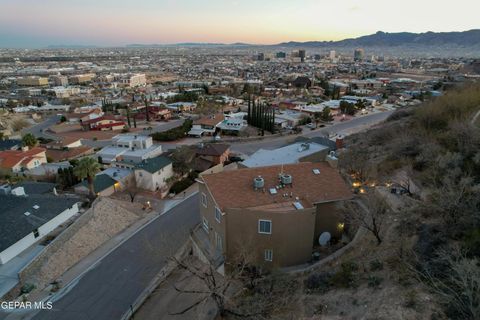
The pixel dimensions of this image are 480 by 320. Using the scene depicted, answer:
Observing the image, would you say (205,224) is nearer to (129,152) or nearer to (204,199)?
(204,199)

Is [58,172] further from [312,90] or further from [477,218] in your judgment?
[312,90]

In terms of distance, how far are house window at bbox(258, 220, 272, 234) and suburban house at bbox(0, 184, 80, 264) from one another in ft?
59.6

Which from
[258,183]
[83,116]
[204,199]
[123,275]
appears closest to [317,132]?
[204,199]

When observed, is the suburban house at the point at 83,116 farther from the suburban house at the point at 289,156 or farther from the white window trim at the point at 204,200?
the white window trim at the point at 204,200

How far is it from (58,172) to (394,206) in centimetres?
3675

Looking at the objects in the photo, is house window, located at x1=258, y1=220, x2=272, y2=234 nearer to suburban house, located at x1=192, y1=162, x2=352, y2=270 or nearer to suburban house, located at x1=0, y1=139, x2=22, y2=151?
suburban house, located at x1=192, y1=162, x2=352, y2=270

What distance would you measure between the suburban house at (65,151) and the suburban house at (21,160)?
3.49m

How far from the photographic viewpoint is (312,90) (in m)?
123

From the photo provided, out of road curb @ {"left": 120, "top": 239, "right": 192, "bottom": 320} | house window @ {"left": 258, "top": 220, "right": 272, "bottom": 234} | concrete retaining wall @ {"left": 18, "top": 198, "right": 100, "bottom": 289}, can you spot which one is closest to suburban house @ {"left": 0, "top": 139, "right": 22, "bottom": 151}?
concrete retaining wall @ {"left": 18, "top": 198, "right": 100, "bottom": 289}

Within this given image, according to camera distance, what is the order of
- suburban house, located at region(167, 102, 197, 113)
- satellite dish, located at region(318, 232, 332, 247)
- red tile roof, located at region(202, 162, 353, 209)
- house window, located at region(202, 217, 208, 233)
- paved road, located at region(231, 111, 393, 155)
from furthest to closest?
suburban house, located at region(167, 102, 197, 113) < paved road, located at region(231, 111, 393, 155) < house window, located at region(202, 217, 208, 233) < satellite dish, located at region(318, 232, 332, 247) < red tile roof, located at region(202, 162, 353, 209)

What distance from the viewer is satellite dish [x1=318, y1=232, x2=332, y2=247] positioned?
2170 cm

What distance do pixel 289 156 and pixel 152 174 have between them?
647 inches

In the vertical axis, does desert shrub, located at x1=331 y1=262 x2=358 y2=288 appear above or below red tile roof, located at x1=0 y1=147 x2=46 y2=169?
→ above

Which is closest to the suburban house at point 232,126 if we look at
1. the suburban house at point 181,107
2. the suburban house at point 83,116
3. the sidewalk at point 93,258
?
the suburban house at point 181,107
